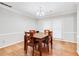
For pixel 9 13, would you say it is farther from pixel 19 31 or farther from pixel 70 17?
pixel 70 17

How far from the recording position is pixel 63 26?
498 centimetres

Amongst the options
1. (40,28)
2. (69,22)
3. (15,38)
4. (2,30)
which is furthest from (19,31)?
(69,22)

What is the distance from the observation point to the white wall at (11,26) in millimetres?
3459

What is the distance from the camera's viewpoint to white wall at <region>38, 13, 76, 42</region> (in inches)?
181

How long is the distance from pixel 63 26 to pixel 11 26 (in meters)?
3.22

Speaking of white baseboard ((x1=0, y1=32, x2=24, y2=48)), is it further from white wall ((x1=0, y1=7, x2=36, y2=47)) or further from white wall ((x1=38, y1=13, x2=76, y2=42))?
white wall ((x1=38, y1=13, x2=76, y2=42))

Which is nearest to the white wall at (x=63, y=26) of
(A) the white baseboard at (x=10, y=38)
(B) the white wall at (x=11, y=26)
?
(B) the white wall at (x=11, y=26)

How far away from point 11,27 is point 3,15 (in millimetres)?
737

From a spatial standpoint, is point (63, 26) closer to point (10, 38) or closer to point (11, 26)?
point (11, 26)

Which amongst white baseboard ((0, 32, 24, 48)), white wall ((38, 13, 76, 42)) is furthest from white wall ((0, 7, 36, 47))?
white wall ((38, 13, 76, 42))

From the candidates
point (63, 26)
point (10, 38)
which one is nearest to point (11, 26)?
point (10, 38)

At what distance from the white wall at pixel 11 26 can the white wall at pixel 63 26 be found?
1784 mm

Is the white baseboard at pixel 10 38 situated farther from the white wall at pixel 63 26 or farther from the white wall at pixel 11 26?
the white wall at pixel 63 26

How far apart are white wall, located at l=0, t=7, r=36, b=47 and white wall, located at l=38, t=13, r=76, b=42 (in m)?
1.78
